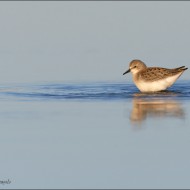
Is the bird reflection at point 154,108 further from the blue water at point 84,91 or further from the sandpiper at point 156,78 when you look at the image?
the sandpiper at point 156,78

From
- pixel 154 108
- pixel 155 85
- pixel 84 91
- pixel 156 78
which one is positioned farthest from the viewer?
pixel 156 78

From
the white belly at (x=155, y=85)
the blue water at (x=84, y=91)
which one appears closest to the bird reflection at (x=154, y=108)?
the blue water at (x=84, y=91)

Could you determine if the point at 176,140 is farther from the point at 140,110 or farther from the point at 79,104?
the point at 79,104

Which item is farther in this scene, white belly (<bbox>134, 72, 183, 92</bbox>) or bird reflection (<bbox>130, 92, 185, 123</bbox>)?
white belly (<bbox>134, 72, 183, 92</bbox>)

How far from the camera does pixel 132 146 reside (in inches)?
406

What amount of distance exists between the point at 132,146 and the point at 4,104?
5.76 m

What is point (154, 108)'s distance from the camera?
14.5 metres

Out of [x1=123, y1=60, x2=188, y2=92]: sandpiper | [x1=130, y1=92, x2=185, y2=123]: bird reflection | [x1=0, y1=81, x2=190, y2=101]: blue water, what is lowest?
[x1=130, y1=92, x2=185, y2=123]: bird reflection

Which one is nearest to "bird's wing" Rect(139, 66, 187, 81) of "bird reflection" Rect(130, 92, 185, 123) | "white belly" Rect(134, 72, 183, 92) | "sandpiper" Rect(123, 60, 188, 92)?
"sandpiper" Rect(123, 60, 188, 92)

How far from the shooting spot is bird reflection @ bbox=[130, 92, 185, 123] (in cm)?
1334

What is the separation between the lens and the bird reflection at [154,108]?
13336 mm

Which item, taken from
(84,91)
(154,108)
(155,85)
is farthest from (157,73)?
(154,108)

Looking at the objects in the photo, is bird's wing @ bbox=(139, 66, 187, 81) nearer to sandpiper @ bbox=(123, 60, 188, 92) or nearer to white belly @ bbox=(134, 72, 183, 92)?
sandpiper @ bbox=(123, 60, 188, 92)

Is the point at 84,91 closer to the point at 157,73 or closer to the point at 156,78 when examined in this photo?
the point at 156,78
